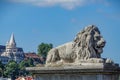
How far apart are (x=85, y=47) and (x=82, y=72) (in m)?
1.03

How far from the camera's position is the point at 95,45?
18.5 m

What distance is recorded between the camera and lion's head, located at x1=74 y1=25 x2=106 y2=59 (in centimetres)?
1842

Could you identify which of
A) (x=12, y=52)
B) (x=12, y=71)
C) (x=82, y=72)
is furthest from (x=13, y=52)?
(x=82, y=72)

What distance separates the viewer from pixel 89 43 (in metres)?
18.5

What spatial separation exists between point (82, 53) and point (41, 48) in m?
75.6

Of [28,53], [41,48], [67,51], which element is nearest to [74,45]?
[67,51]

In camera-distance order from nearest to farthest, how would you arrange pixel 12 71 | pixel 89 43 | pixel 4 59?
pixel 89 43, pixel 12 71, pixel 4 59

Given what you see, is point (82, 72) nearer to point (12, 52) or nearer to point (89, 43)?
point (89, 43)

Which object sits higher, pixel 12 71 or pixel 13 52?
pixel 13 52

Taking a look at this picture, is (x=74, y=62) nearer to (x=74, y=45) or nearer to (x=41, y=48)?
(x=74, y=45)

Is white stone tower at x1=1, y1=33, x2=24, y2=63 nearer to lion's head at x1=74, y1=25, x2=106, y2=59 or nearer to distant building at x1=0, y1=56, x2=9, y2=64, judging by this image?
distant building at x1=0, y1=56, x2=9, y2=64

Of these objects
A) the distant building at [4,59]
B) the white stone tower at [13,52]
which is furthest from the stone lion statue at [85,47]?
the white stone tower at [13,52]

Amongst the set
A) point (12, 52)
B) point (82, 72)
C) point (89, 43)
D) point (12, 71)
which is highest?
point (12, 52)

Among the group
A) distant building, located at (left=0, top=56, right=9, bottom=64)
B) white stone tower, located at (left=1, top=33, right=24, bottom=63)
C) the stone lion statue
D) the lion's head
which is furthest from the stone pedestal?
white stone tower, located at (left=1, top=33, right=24, bottom=63)
